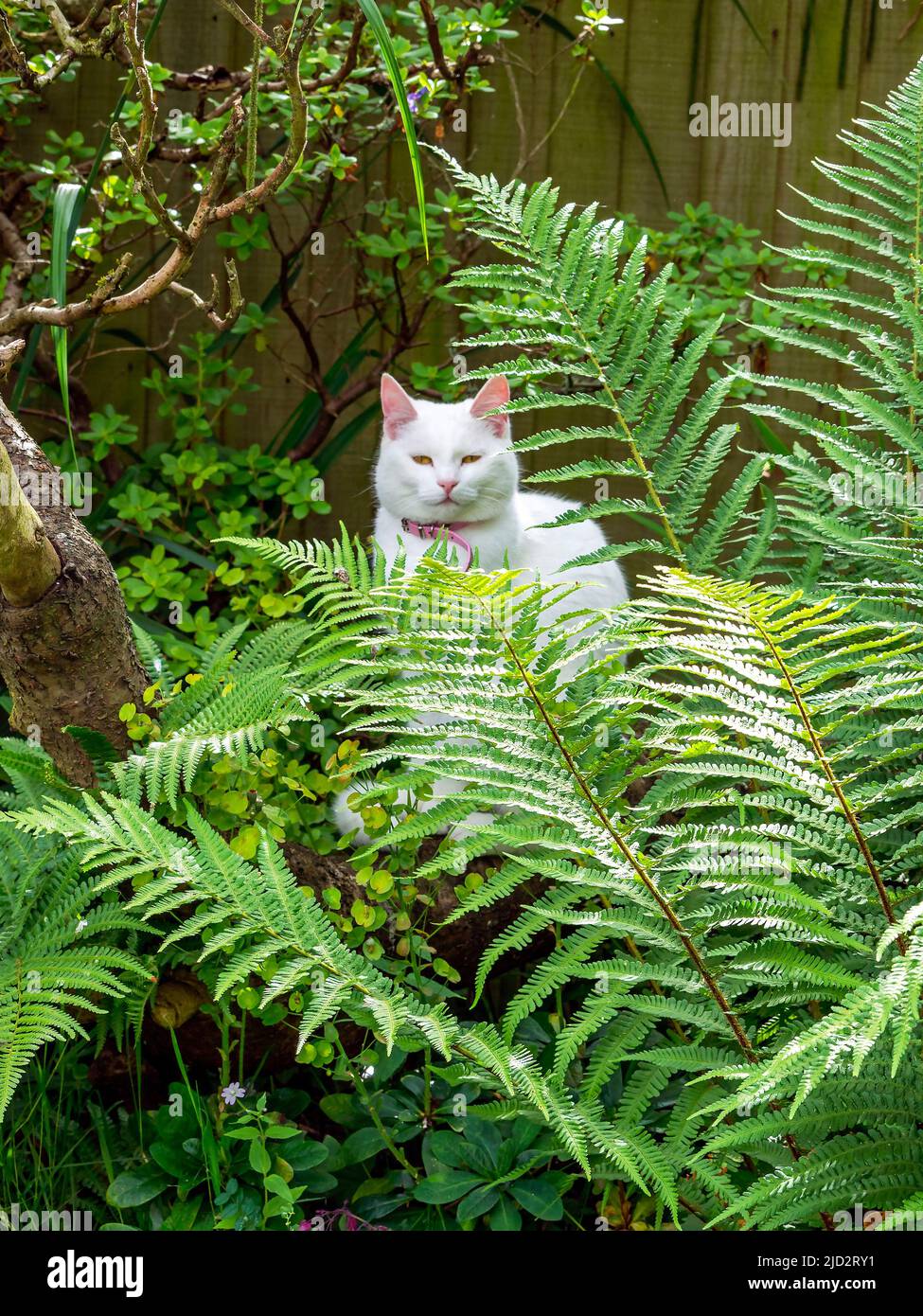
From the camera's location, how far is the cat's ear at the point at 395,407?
7.66 feet

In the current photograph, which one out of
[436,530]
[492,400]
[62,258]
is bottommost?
[436,530]

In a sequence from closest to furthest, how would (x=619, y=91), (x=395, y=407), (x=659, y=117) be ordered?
(x=395, y=407), (x=619, y=91), (x=659, y=117)

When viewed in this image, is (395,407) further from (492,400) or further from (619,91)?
(619,91)

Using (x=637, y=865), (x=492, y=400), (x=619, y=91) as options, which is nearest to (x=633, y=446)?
(x=637, y=865)

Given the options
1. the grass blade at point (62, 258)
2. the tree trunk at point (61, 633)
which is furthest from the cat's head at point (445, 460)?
the tree trunk at point (61, 633)

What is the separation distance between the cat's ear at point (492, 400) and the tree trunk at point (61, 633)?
80 cm

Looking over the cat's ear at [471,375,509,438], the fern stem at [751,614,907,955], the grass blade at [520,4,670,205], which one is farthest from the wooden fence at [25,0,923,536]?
the fern stem at [751,614,907,955]

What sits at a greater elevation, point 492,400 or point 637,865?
point 492,400

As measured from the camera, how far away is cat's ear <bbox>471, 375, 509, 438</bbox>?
7.19 feet

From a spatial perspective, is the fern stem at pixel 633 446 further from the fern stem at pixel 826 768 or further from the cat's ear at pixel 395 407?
the cat's ear at pixel 395 407

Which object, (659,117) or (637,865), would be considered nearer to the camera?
(637,865)

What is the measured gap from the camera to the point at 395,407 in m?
2.37

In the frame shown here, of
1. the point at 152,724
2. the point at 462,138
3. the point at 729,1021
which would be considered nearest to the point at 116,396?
the point at 462,138

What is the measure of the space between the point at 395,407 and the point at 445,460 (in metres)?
0.15
